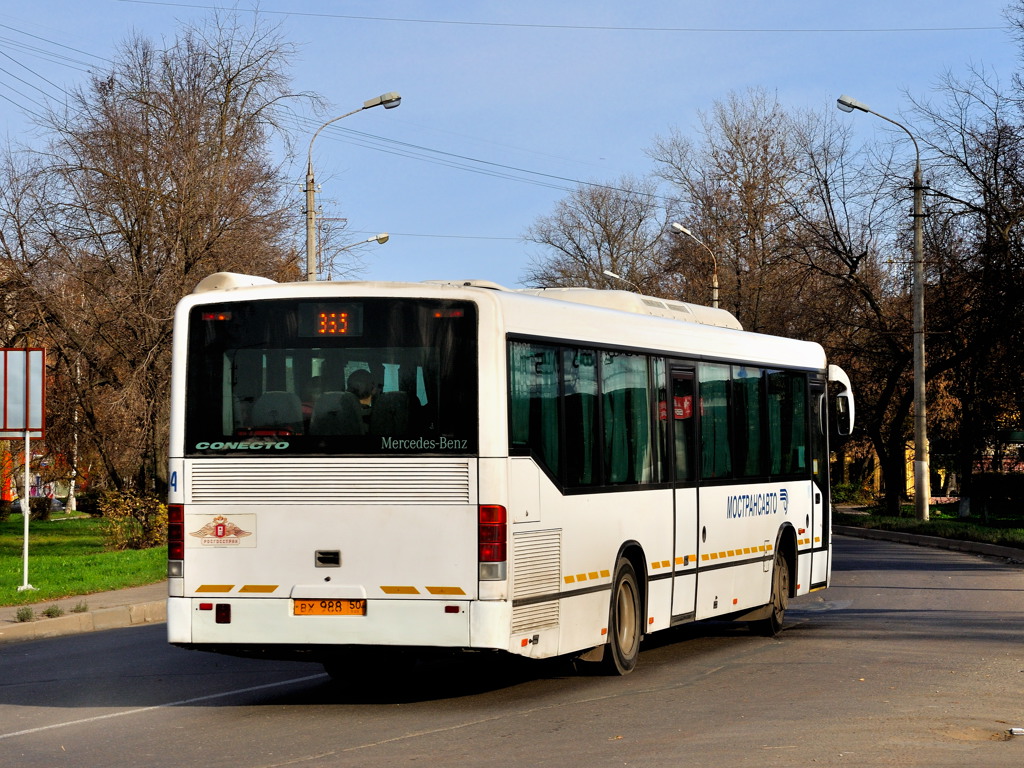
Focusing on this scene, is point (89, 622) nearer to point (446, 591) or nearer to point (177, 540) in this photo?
point (177, 540)

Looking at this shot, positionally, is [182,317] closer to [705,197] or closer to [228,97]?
[228,97]

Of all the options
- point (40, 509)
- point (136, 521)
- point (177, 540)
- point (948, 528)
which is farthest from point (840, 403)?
point (40, 509)

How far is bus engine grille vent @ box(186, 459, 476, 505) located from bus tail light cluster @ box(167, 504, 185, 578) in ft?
0.44

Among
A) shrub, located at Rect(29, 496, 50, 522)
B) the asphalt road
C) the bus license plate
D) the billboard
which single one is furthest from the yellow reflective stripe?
shrub, located at Rect(29, 496, 50, 522)

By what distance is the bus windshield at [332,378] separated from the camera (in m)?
9.96

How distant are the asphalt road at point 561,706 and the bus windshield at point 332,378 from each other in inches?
72.5

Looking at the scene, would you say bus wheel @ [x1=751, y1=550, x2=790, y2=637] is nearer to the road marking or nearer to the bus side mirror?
the bus side mirror

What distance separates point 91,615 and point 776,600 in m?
7.87

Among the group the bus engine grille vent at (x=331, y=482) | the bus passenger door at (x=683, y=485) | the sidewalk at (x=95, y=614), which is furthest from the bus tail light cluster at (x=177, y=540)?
the sidewalk at (x=95, y=614)

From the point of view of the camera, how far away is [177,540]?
10266mm

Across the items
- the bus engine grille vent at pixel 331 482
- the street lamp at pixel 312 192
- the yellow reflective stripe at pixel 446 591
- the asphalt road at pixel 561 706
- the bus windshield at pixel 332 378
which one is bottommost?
the asphalt road at pixel 561 706

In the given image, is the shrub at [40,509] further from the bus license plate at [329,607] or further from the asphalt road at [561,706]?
the bus license plate at [329,607]

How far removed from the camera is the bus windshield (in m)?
9.96

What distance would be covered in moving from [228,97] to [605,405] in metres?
25.8
